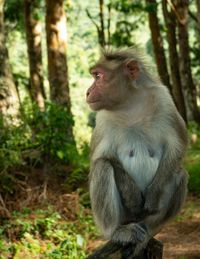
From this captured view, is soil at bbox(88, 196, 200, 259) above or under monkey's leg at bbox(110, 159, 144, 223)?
under

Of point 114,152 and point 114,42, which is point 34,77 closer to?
point 114,42

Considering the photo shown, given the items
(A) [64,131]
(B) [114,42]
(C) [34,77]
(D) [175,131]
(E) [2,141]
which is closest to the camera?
(D) [175,131]

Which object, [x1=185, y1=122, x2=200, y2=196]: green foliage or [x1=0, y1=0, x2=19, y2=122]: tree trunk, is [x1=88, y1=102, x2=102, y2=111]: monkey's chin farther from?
[x1=185, y1=122, x2=200, y2=196]: green foliage

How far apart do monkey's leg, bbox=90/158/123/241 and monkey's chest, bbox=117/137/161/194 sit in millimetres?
198

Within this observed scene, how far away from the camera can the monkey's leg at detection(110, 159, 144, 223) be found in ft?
15.7

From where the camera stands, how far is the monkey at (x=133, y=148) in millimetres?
4777

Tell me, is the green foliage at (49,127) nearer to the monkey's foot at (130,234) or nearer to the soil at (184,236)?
the soil at (184,236)

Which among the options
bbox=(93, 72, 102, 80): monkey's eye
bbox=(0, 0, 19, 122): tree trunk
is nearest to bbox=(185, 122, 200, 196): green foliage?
bbox=(0, 0, 19, 122): tree trunk

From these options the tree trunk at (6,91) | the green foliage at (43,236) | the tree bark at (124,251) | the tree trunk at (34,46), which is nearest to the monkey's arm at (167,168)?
the tree bark at (124,251)

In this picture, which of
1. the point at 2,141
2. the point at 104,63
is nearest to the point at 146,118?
the point at 104,63

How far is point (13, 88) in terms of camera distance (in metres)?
8.79

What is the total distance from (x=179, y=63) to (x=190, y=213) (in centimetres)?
862

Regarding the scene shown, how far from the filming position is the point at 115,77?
16.7 ft

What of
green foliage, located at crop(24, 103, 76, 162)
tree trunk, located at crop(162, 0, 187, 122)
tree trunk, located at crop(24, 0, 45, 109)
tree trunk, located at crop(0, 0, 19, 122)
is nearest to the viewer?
green foliage, located at crop(24, 103, 76, 162)
